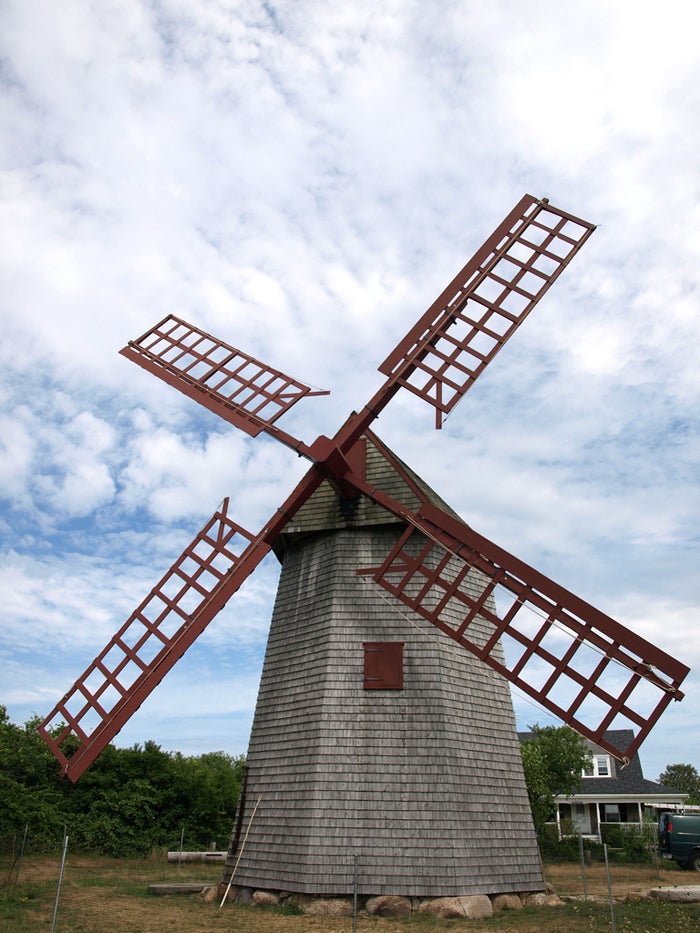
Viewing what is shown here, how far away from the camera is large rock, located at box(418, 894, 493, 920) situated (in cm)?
1023

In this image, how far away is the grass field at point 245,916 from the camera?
9.48 meters

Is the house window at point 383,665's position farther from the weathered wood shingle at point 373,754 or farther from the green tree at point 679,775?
the green tree at point 679,775

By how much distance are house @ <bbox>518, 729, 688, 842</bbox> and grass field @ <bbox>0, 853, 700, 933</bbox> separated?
13.6 metres

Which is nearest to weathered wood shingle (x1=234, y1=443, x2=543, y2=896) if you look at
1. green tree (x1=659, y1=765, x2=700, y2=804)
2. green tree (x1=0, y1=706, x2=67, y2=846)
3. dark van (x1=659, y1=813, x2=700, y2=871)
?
dark van (x1=659, y1=813, x2=700, y2=871)

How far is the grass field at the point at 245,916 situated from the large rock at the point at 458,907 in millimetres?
175

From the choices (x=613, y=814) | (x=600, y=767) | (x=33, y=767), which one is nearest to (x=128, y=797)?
(x=33, y=767)

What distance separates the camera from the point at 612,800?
1094 inches

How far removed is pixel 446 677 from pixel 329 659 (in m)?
1.89

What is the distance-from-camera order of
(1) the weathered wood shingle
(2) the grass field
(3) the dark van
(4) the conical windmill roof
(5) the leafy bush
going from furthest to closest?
(5) the leafy bush, (3) the dark van, (4) the conical windmill roof, (1) the weathered wood shingle, (2) the grass field

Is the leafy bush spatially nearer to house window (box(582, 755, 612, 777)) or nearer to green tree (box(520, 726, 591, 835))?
green tree (box(520, 726, 591, 835))

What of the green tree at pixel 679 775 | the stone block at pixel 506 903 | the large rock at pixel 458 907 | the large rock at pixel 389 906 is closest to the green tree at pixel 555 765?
the stone block at pixel 506 903

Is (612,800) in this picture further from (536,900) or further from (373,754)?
(373,754)

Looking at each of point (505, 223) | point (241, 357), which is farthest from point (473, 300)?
point (241, 357)

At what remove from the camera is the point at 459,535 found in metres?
11.2
